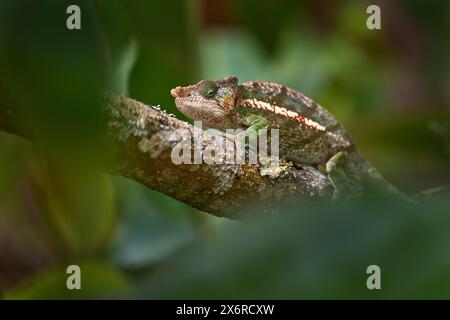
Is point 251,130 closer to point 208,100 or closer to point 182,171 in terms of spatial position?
point 208,100

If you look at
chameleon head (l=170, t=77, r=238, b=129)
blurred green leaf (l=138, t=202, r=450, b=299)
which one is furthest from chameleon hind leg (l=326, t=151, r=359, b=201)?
blurred green leaf (l=138, t=202, r=450, b=299)

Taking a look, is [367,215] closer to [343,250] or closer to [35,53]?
Answer: [343,250]

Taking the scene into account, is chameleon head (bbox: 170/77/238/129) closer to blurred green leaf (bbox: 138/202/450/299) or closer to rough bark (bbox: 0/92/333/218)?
rough bark (bbox: 0/92/333/218)

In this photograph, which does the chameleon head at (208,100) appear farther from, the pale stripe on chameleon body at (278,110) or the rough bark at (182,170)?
the rough bark at (182,170)

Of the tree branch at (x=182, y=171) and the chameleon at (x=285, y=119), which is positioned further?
the chameleon at (x=285, y=119)

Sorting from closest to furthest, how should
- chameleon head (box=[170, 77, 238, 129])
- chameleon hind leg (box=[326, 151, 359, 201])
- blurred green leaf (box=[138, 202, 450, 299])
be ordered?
blurred green leaf (box=[138, 202, 450, 299]) → chameleon hind leg (box=[326, 151, 359, 201]) → chameleon head (box=[170, 77, 238, 129])

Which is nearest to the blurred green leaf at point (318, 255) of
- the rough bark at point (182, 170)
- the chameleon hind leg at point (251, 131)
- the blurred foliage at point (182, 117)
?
the blurred foliage at point (182, 117)

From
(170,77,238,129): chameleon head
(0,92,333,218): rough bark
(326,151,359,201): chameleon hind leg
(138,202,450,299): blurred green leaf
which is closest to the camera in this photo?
(138,202,450,299): blurred green leaf

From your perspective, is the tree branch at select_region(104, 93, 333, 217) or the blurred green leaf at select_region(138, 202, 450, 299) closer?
the blurred green leaf at select_region(138, 202, 450, 299)
